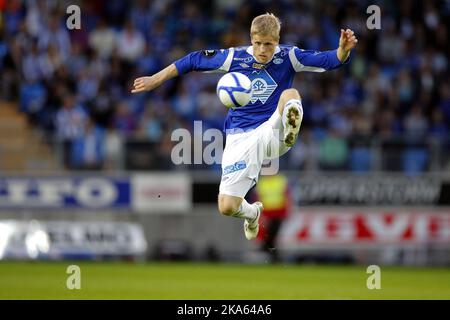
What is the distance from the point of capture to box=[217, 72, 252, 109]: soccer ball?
11172 millimetres

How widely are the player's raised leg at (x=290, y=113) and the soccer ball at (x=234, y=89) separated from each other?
41 cm

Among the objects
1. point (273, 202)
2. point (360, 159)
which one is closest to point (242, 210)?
point (273, 202)

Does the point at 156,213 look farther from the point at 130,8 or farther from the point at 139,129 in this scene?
the point at 130,8

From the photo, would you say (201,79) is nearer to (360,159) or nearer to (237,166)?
(360,159)

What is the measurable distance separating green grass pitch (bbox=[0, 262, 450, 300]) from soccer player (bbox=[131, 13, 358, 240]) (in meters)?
1.58

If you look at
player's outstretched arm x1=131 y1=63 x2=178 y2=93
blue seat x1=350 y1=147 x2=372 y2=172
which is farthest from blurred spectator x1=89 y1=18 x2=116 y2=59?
player's outstretched arm x1=131 y1=63 x2=178 y2=93

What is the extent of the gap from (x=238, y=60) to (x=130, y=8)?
1344cm

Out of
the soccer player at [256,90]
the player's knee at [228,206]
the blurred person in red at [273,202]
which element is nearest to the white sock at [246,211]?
the soccer player at [256,90]

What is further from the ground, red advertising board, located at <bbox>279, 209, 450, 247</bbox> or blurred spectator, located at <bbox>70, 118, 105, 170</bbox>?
blurred spectator, located at <bbox>70, 118, 105, 170</bbox>

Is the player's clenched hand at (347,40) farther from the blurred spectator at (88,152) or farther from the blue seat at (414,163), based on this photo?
the blurred spectator at (88,152)

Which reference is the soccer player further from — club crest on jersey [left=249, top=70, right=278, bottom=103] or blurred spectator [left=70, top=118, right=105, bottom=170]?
blurred spectator [left=70, top=118, right=105, bottom=170]

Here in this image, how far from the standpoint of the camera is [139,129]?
22594mm

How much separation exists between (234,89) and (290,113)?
0.65 metres
